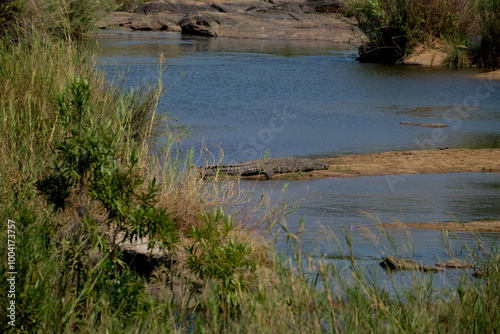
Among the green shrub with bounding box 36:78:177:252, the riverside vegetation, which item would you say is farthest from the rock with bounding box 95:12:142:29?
the green shrub with bounding box 36:78:177:252

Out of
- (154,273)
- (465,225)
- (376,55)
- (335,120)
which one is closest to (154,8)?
(376,55)

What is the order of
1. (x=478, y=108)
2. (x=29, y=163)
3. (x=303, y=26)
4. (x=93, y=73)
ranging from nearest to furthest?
1. (x=29, y=163)
2. (x=93, y=73)
3. (x=478, y=108)
4. (x=303, y=26)

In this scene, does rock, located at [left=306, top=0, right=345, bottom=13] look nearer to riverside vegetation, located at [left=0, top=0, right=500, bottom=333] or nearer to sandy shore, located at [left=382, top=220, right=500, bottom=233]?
sandy shore, located at [left=382, top=220, right=500, bottom=233]

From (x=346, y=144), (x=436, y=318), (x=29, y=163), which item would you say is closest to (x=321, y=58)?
(x=346, y=144)

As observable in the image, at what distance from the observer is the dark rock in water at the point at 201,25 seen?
1581 inches

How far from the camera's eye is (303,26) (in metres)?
41.8

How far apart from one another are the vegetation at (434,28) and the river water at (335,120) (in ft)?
4.52

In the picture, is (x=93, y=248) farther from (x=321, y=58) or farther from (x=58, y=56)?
(x=321, y=58)

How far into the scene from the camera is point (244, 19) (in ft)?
136

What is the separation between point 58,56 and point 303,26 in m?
34.6

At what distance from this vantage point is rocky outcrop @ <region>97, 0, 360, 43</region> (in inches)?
1587

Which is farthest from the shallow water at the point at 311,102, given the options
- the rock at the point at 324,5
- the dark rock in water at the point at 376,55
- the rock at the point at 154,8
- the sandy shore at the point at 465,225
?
the rock at the point at 324,5

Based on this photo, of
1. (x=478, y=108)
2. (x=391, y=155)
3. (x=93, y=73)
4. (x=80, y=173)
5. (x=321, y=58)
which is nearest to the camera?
(x=80, y=173)

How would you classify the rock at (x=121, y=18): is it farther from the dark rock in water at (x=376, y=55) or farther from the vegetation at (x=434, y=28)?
the vegetation at (x=434, y=28)
